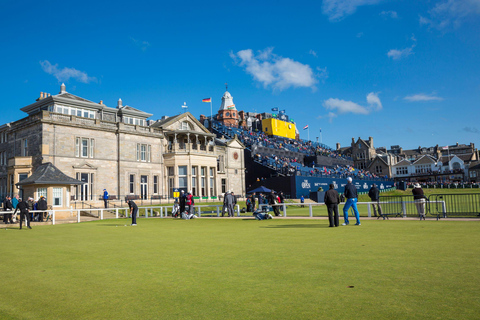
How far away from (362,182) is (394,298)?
220ft

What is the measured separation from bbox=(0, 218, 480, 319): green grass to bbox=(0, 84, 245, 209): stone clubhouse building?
72.7ft

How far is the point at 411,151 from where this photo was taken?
136000 millimetres

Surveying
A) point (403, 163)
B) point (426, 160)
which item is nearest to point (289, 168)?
point (403, 163)

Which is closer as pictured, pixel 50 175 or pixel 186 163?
pixel 50 175

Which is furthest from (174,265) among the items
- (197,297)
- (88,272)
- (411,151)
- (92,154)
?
(411,151)

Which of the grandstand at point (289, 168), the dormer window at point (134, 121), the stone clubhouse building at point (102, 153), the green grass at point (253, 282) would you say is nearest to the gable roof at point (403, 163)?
the grandstand at point (289, 168)

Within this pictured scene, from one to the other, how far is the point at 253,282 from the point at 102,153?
35936 mm

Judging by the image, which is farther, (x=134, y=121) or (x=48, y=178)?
(x=134, y=121)

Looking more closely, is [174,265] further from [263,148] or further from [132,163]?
[263,148]

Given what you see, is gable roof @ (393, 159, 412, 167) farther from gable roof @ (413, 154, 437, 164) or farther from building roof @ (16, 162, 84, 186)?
building roof @ (16, 162, 84, 186)

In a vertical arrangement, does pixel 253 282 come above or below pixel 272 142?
below

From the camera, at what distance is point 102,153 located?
38.9m

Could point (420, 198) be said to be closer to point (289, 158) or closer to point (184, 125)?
point (184, 125)

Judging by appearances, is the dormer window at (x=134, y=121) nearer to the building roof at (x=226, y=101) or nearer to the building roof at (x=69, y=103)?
the building roof at (x=69, y=103)
